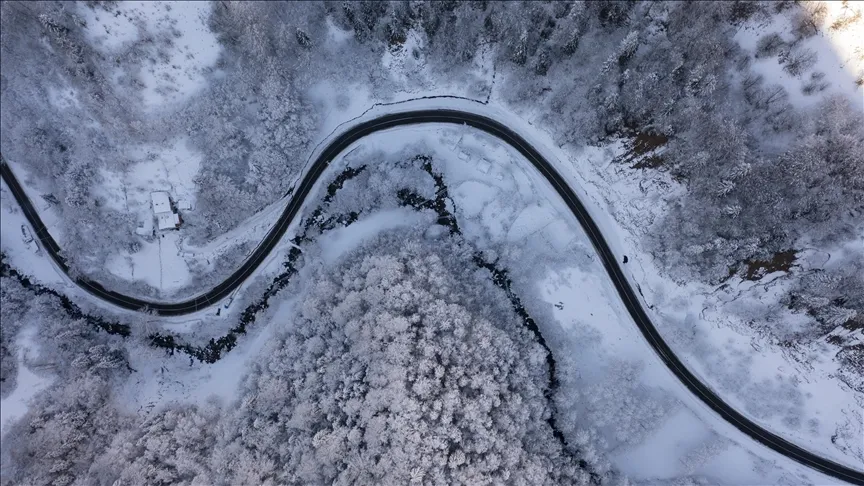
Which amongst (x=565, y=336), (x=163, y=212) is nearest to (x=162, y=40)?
(x=163, y=212)

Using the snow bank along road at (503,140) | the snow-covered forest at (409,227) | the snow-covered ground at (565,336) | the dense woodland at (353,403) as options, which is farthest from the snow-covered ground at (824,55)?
the dense woodland at (353,403)

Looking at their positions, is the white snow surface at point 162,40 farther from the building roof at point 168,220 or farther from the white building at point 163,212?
the building roof at point 168,220

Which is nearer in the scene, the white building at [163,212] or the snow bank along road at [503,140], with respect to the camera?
the snow bank along road at [503,140]

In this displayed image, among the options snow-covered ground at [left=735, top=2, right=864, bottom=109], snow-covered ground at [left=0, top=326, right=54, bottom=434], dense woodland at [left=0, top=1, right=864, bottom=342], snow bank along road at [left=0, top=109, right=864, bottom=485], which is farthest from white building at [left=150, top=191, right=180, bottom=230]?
snow-covered ground at [left=735, top=2, right=864, bottom=109]

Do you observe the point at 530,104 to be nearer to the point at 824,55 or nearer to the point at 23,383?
the point at 824,55

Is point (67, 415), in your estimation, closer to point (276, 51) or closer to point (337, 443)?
point (337, 443)

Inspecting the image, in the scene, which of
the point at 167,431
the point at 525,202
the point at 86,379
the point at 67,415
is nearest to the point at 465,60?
the point at 525,202

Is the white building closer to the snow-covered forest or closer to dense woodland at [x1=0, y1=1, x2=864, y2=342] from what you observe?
the snow-covered forest
